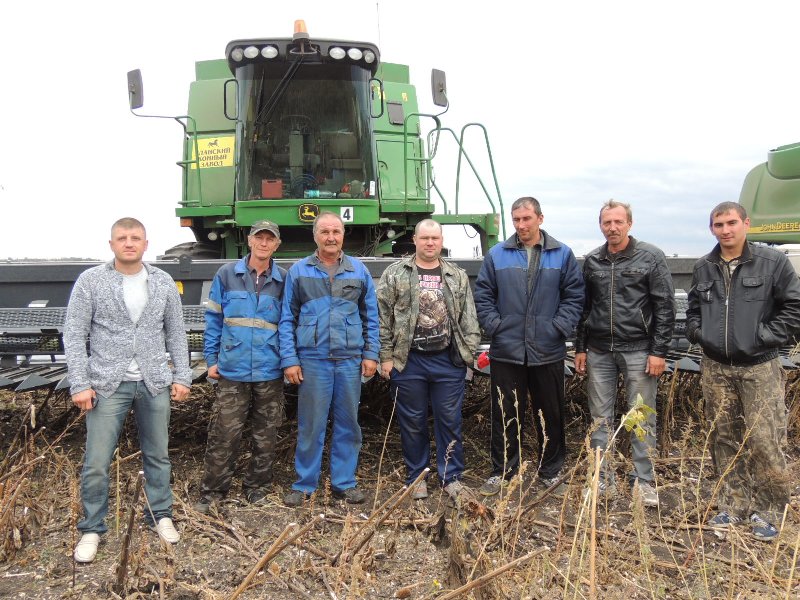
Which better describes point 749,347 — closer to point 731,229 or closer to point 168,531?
point 731,229

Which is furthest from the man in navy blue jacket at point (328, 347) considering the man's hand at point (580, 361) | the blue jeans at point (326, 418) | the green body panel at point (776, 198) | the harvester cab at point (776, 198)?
the green body panel at point (776, 198)

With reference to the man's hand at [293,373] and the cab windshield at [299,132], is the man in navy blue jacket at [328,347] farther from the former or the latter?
the cab windshield at [299,132]

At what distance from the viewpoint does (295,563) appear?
134 inches

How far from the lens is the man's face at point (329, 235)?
4.30 m

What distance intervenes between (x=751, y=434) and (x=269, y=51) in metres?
5.02

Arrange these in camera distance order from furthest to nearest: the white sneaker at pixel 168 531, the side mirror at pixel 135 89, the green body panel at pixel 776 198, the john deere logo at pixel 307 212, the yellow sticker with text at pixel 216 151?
the green body panel at pixel 776 198, the yellow sticker with text at pixel 216 151, the side mirror at pixel 135 89, the john deere logo at pixel 307 212, the white sneaker at pixel 168 531

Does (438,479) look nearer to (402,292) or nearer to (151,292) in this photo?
(402,292)

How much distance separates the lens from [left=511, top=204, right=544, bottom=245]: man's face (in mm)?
4422

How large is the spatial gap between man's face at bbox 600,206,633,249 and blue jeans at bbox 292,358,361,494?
5.58 feet

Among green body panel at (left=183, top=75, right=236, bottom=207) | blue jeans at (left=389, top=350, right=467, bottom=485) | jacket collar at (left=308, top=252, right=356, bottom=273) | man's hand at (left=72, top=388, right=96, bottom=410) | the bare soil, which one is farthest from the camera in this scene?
green body panel at (left=183, top=75, right=236, bottom=207)

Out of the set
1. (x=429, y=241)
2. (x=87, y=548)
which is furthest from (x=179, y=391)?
(x=429, y=241)

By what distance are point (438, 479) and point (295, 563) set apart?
5.33ft

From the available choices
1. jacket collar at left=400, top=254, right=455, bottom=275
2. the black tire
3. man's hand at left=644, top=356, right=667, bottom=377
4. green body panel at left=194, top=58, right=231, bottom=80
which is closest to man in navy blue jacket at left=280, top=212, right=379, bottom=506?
jacket collar at left=400, top=254, right=455, bottom=275

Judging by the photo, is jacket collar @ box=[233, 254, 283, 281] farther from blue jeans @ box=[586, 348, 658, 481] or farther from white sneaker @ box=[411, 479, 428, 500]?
blue jeans @ box=[586, 348, 658, 481]
